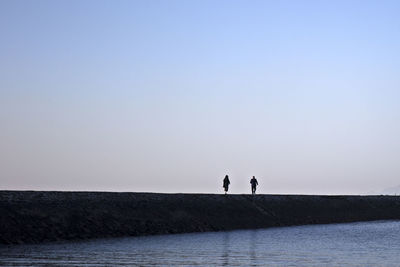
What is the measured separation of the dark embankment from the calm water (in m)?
4.09

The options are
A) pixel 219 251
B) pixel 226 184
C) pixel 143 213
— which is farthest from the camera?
pixel 226 184

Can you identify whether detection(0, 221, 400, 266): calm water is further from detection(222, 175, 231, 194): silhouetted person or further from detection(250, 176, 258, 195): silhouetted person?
detection(250, 176, 258, 195): silhouetted person

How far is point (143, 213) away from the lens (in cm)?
5350

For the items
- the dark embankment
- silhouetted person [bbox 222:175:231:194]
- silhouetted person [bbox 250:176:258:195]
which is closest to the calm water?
the dark embankment

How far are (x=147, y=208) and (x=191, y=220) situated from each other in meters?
3.90

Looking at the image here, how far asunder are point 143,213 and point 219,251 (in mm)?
18764

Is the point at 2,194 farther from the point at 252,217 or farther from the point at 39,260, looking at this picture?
the point at 252,217

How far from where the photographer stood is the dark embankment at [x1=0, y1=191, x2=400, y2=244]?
45.4 m

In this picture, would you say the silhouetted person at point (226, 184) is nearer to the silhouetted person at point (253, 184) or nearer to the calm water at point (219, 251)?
the silhouetted person at point (253, 184)

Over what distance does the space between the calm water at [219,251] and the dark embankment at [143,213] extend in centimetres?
409

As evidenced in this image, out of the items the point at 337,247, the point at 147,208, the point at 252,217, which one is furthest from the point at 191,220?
the point at 337,247

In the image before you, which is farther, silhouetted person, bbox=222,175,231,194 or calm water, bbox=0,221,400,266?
silhouetted person, bbox=222,175,231,194

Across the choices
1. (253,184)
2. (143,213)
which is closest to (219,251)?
(143,213)

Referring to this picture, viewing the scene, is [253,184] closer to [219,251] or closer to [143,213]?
[143,213]
